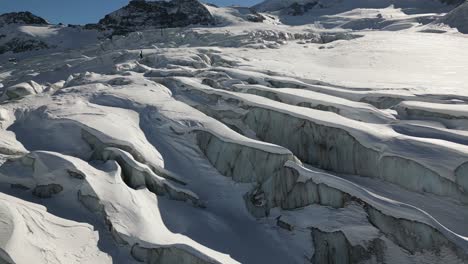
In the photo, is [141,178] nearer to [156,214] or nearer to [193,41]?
[156,214]

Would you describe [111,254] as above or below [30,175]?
below

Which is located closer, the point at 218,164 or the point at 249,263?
the point at 249,263

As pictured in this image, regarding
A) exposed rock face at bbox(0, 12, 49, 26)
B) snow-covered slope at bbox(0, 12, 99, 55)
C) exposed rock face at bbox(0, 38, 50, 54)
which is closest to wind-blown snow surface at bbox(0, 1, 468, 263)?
exposed rock face at bbox(0, 38, 50, 54)

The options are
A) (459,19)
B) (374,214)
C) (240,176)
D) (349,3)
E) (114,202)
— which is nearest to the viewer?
(374,214)

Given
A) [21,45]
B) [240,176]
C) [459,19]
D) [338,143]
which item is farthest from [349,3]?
[240,176]

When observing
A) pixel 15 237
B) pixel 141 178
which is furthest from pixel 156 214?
pixel 15 237

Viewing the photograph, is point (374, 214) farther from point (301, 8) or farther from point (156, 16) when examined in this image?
point (301, 8)

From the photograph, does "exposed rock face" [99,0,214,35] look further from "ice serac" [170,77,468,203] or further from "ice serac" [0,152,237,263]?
"ice serac" [0,152,237,263]

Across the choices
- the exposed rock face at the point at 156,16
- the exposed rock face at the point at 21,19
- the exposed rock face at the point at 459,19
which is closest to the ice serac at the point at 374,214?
the exposed rock face at the point at 459,19
